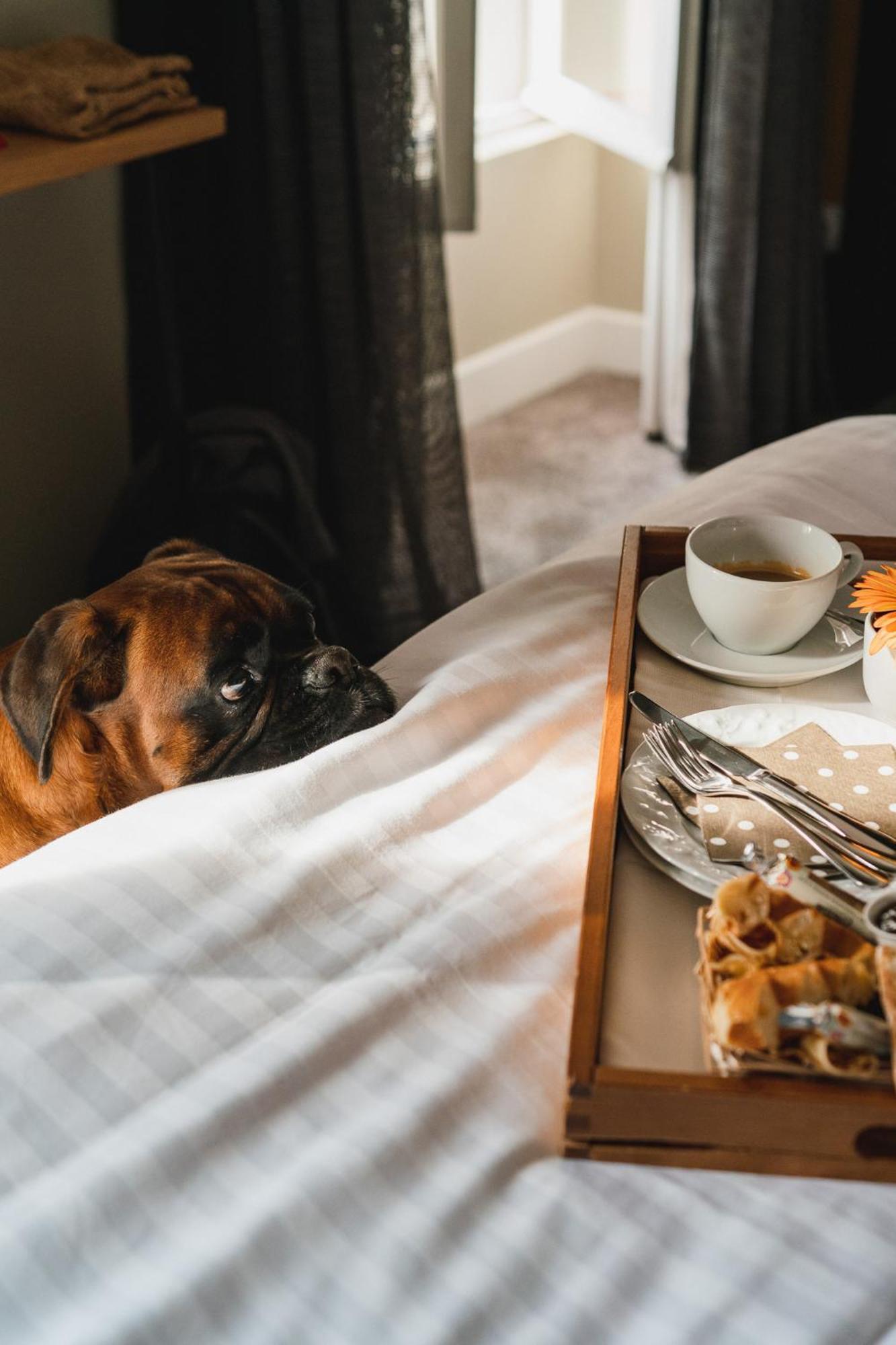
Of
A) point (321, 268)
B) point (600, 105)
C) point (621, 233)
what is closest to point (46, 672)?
point (321, 268)

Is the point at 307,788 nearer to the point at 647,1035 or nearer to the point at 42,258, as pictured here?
the point at 647,1035

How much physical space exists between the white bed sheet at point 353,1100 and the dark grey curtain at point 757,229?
268 cm

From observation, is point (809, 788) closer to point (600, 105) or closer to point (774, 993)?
point (774, 993)

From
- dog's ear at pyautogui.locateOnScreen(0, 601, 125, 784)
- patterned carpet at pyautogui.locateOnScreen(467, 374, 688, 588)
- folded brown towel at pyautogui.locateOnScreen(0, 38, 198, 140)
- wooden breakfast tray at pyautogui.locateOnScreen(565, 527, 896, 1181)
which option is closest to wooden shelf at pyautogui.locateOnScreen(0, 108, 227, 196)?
folded brown towel at pyautogui.locateOnScreen(0, 38, 198, 140)

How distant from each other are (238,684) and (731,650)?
45 cm

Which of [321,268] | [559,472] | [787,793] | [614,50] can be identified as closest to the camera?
[787,793]

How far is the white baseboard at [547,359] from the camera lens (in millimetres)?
3965

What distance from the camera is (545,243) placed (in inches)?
158

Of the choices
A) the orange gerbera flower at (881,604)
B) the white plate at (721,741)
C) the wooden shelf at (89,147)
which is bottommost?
the white plate at (721,741)

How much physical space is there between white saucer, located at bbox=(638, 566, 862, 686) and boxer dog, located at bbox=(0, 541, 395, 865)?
0.25 m

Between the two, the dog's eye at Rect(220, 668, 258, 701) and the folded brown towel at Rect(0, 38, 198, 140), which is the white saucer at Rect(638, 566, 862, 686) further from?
the folded brown towel at Rect(0, 38, 198, 140)

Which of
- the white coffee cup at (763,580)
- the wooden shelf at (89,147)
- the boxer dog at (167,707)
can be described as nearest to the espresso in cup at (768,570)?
the white coffee cup at (763,580)

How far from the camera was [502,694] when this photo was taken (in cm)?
104

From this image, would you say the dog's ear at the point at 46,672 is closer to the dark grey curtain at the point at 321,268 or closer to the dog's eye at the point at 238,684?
the dog's eye at the point at 238,684
